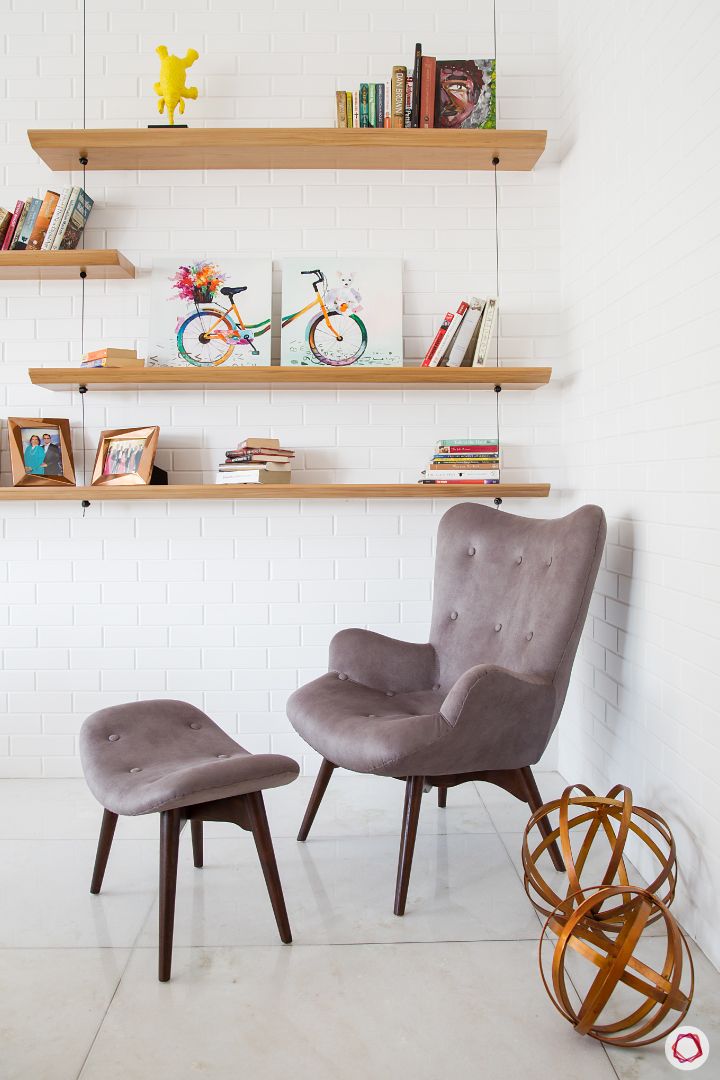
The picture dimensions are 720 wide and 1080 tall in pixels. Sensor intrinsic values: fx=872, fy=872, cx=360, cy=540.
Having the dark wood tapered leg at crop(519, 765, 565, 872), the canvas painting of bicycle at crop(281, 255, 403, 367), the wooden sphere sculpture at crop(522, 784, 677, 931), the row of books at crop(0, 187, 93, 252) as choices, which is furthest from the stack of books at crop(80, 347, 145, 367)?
the wooden sphere sculpture at crop(522, 784, 677, 931)

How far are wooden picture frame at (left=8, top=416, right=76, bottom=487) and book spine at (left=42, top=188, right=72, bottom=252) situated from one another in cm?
59

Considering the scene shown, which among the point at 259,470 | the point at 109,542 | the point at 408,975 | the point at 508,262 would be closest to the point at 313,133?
the point at 508,262

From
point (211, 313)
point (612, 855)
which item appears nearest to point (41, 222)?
point (211, 313)

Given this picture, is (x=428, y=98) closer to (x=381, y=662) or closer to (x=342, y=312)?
(x=342, y=312)

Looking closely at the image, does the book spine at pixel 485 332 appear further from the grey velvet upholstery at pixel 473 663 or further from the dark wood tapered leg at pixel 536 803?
the dark wood tapered leg at pixel 536 803

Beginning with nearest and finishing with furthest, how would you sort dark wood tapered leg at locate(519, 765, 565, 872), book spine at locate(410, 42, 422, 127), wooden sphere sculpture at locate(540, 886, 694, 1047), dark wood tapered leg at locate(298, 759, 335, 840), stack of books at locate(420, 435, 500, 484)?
wooden sphere sculpture at locate(540, 886, 694, 1047) → dark wood tapered leg at locate(519, 765, 565, 872) → dark wood tapered leg at locate(298, 759, 335, 840) → book spine at locate(410, 42, 422, 127) → stack of books at locate(420, 435, 500, 484)

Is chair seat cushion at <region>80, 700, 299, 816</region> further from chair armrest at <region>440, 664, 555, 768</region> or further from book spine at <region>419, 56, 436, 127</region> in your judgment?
book spine at <region>419, 56, 436, 127</region>

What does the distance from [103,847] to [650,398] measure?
1.83m

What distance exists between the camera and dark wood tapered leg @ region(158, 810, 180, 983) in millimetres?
1844

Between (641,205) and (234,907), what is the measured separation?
6.93 ft

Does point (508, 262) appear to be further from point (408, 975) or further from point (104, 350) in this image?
point (408, 975)

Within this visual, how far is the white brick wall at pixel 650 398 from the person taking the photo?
195 centimetres

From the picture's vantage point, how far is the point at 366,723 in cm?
222

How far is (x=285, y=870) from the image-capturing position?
2.37 m
